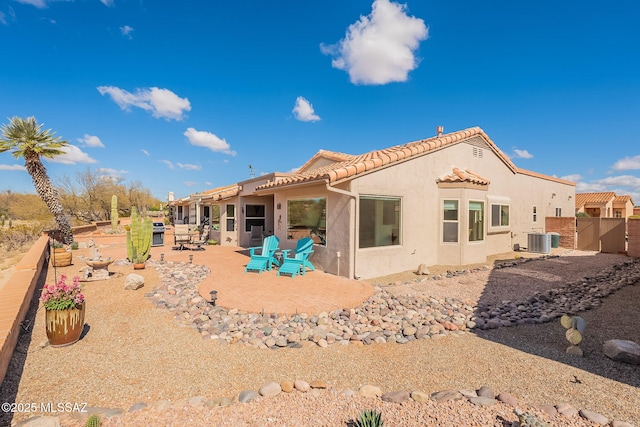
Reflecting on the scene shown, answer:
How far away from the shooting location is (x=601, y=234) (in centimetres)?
1514

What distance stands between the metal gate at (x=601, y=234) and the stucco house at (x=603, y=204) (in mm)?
21147

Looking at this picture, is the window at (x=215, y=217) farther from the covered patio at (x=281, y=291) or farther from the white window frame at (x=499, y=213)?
the white window frame at (x=499, y=213)

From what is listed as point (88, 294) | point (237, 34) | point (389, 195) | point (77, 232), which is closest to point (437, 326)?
point (389, 195)

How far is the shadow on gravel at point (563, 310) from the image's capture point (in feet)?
14.4

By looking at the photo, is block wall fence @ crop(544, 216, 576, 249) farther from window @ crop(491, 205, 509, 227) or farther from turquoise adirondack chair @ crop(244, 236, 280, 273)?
turquoise adirondack chair @ crop(244, 236, 280, 273)

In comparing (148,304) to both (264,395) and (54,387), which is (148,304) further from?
(264,395)

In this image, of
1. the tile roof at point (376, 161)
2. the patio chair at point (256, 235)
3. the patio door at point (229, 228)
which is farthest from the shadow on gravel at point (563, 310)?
the patio door at point (229, 228)

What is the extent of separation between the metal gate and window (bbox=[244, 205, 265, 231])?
18.1 meters

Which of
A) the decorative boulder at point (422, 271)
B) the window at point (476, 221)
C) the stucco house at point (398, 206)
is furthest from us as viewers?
the window at point (476, 221)

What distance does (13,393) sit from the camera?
3395 mm

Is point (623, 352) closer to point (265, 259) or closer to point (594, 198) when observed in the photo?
point (265, 259)

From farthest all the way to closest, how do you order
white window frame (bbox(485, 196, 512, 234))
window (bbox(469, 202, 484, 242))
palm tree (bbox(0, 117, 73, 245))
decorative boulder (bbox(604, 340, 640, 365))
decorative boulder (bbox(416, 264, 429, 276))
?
1. palm tree (bbox(0, 117, 73, 245))
2. white window frame (bbox(485, 196, 512, 234))
3. window (bbox(469, 202, 484, 242))
4. decorative boulder (bbox(416, 264, 429, 276))
5. decorative boulder (bbox(604, 340, 640, 365))

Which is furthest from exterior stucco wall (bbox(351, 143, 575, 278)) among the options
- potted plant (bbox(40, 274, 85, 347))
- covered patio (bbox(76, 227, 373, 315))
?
potted plant (bbox(40, 274, 85, 347))

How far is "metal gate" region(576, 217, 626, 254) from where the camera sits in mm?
14446
